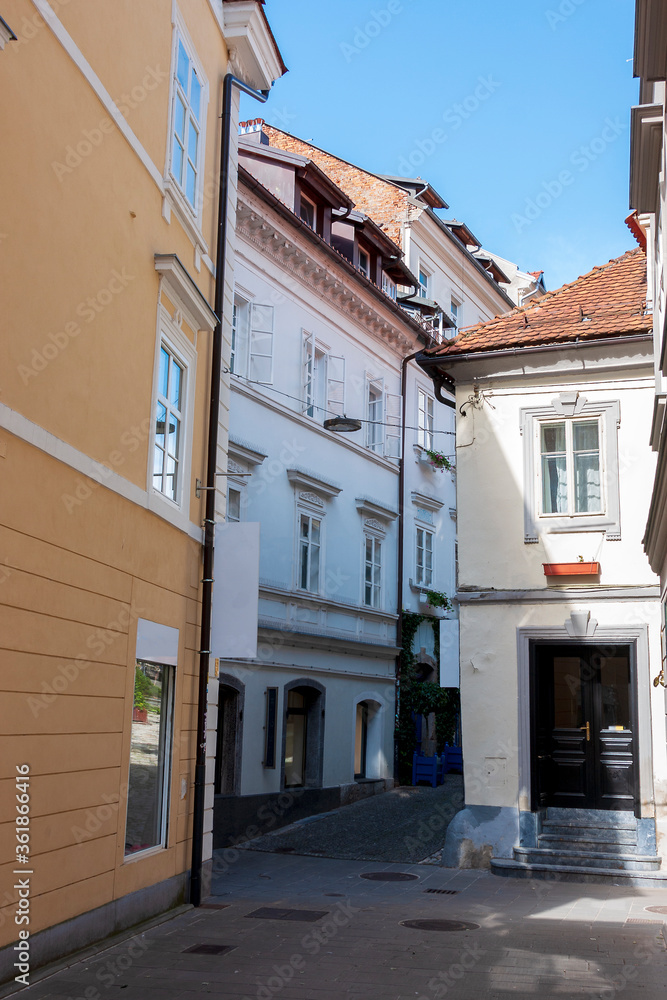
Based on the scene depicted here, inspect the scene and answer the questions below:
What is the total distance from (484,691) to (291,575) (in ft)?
20.2

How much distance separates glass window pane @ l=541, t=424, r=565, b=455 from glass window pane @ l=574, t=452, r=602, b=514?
1.00 ft

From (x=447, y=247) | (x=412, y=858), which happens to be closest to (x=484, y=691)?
(x=412, y=858)

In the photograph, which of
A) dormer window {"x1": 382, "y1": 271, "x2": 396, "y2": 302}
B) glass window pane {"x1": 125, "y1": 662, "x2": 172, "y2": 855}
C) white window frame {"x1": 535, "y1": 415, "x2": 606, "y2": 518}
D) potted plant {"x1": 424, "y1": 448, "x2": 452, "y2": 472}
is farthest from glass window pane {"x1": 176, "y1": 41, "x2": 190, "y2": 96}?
potted plant {"x1": 424, "y1": 448, "x2": 452, "y2": 472}

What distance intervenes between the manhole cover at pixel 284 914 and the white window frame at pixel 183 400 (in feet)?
13.5

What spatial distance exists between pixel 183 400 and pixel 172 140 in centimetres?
265

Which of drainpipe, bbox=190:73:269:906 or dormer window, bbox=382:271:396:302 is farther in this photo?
dormer window, bbox=382:271:396:302

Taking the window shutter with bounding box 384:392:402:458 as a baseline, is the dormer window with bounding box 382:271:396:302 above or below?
Answer: above

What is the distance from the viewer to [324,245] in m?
20.4

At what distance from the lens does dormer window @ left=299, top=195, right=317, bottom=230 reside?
69.7 ft

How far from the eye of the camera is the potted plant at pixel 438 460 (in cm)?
2509

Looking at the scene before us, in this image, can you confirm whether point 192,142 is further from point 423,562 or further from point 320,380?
point 423,562

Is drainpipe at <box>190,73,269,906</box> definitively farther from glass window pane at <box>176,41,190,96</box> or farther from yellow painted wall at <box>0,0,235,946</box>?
glass window pane at <box>176,41,190,96</box>

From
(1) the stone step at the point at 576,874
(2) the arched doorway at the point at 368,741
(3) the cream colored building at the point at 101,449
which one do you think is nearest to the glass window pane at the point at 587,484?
(1) the stone step at the point at 576,874

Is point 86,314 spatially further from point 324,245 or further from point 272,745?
point 324,245
